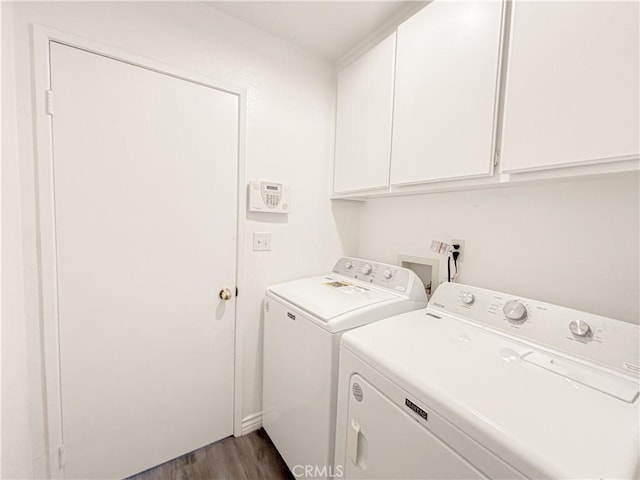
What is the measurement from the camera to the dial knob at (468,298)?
1175 millimetres

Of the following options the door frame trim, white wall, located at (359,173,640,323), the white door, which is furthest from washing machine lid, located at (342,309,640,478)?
the door frame trim

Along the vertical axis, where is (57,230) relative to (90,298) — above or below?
above

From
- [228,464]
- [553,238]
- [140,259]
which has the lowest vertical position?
[228,464]

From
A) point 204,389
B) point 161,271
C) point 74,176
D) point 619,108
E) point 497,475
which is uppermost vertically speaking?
point 619,108

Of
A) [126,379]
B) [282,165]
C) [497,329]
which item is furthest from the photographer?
[282,165]

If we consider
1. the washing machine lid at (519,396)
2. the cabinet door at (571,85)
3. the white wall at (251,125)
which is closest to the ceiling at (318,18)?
the white wall at (251,125)

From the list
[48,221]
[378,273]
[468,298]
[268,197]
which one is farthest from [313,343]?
[48,221]

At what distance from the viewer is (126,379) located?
4.25ft

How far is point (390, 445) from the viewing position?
0.80 m

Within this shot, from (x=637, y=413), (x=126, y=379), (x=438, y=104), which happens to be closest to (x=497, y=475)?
(x=637, y=413)

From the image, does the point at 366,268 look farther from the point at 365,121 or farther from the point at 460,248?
the point at 365,121

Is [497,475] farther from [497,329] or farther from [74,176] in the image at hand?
[74,176]

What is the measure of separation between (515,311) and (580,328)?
0.60ft

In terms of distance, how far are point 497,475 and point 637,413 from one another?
0.42m
